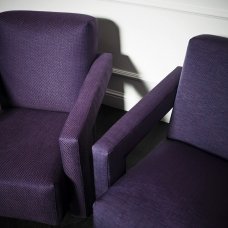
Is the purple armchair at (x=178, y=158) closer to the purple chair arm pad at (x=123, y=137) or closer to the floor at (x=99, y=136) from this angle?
the purple chair arm pad at (x=123, y=137)

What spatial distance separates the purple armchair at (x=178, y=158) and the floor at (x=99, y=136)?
0.29m

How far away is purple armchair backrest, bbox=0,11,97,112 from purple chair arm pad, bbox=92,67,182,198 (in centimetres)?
34

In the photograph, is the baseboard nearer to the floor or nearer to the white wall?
the white wall

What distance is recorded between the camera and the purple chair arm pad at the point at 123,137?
2.89ft

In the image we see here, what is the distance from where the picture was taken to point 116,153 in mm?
896

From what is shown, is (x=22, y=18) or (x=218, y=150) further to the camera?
(x=22, y=18)

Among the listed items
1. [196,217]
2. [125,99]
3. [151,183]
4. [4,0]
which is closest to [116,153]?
[151,183]

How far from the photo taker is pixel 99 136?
1.57 metres

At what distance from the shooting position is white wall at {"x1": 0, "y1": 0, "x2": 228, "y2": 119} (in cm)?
120

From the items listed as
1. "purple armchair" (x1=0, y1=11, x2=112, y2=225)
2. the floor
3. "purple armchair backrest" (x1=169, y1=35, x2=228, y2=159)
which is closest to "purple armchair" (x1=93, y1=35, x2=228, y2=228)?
"purple armchair backrest" (x1=169, y1=35, x2=228, y2=159)

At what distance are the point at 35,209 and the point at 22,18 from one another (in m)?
0.76

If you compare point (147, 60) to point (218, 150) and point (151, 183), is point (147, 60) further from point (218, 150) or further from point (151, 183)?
point (151, 183)

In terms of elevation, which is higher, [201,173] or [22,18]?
[22,18]

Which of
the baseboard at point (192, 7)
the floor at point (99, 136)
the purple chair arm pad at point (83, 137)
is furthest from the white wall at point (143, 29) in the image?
the purple chair arm pad at point (83, 137)
